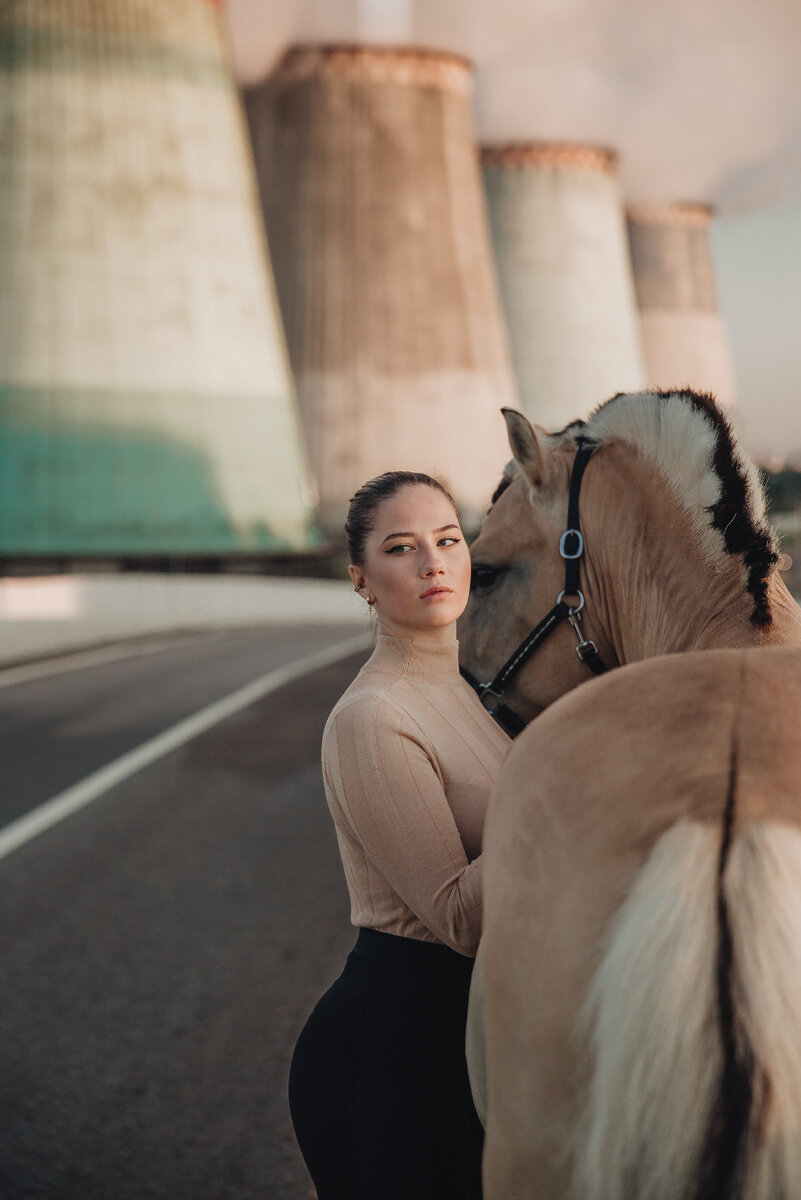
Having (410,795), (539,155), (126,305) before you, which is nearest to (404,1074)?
(410,795)

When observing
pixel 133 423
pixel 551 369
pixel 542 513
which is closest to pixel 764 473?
pixel 542 513

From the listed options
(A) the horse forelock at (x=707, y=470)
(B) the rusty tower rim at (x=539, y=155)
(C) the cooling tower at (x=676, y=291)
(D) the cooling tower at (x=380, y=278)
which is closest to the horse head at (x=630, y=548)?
(A) the horse forelock at (x=707, y=470)

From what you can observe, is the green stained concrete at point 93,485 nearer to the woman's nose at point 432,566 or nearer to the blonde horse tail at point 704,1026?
the woman's nose at point 432,566

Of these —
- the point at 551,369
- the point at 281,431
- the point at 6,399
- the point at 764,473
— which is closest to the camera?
the point at 764,473

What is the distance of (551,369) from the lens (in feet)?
180

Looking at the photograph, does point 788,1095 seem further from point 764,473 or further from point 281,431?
point 281,431

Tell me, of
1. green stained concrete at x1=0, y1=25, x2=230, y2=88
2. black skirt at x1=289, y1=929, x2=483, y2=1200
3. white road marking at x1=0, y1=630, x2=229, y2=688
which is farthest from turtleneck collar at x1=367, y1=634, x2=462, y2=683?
green stained concrete at x1=0, y1=25, x2=230, y2=88

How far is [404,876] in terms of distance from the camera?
2.10 m

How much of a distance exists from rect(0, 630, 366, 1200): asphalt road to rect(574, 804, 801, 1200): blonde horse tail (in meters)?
2.67

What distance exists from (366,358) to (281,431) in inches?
388

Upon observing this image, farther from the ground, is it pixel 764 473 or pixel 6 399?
pixel 6 399

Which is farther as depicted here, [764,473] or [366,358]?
[366,358]

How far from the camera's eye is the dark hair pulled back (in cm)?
236

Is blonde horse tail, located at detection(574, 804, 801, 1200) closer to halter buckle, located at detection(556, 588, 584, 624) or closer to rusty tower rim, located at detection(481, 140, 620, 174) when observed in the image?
halter buckle, located at detection(556, 588, 584, 624)
